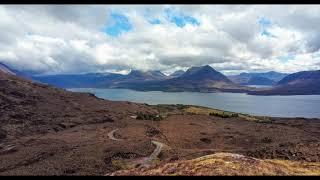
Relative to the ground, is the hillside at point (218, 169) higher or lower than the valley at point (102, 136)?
higher

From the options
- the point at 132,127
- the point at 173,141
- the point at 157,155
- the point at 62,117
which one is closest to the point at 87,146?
the point at 157,155

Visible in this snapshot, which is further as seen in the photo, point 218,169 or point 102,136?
point 102,136

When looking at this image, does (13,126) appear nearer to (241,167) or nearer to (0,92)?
(0,92)

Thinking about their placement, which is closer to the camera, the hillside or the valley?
the hillside

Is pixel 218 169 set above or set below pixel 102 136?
above

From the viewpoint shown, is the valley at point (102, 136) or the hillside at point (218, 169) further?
the valley at point (102, 136)

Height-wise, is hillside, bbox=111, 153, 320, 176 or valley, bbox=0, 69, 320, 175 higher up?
hillside, bbox=111, 153, 320, 176
